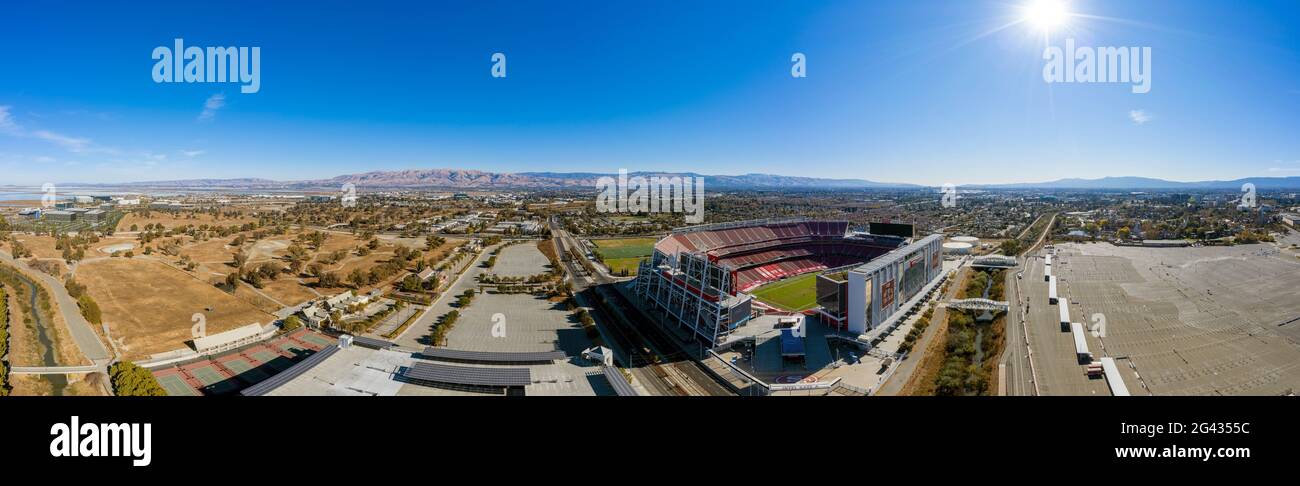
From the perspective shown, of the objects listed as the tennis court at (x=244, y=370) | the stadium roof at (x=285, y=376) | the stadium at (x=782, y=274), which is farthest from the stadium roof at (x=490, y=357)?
the stadium at (x=782, y=274)

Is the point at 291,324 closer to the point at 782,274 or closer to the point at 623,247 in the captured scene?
the point at 782,274

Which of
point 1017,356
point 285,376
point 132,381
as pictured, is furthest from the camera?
point 1017,356

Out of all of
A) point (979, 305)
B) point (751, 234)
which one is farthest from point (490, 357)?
point (751, 234)

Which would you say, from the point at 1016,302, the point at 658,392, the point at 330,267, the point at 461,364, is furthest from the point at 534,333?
the point at 1016,302
